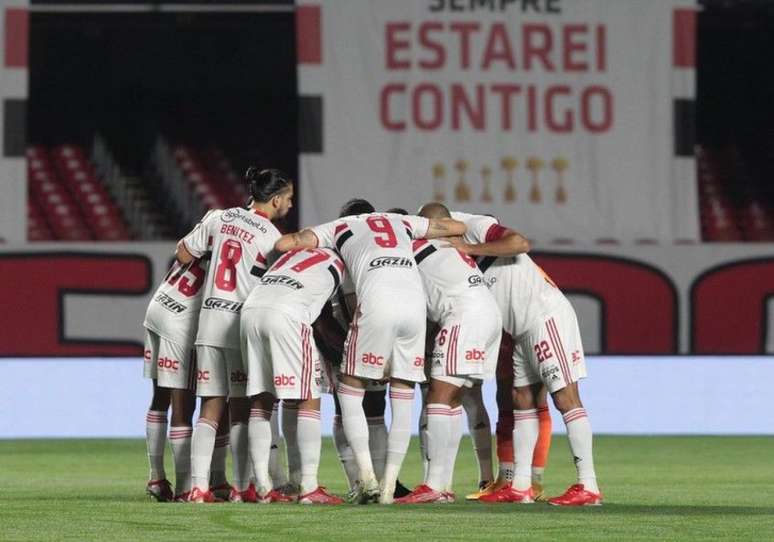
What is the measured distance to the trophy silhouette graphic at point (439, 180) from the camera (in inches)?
757

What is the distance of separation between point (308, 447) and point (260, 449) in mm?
270

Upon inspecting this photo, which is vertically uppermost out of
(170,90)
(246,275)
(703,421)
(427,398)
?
(170,90)

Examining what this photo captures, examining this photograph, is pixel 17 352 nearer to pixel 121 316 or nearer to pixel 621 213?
pixel 121 316

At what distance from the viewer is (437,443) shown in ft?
28.6

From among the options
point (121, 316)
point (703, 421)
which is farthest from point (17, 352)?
point (703, 421)

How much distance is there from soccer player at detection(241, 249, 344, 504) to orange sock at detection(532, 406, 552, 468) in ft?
4.55

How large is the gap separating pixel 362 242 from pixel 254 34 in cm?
1504

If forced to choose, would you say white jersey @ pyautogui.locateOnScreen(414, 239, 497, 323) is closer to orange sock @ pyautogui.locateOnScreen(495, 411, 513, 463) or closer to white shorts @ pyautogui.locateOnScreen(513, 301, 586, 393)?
white shorts @ pyautogui.locateOnScreen(513, 301, 586, 393)

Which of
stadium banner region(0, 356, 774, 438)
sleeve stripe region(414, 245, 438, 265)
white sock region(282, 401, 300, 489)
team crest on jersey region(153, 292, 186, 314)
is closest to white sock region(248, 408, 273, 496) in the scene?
white sock region(282, 401, 300, 489)

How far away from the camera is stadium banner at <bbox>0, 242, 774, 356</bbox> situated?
1861cm

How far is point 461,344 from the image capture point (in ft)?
28.9

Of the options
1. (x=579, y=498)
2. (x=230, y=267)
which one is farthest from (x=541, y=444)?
(x=230, y=267)

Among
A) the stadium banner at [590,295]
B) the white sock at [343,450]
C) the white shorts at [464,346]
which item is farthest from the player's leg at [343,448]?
the stadium banner at [590,295]

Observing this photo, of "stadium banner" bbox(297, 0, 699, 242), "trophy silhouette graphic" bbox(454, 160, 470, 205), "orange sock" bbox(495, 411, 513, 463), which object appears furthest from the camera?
"trophy silhouette graphic" bbox(454, 160, 470, 205)
